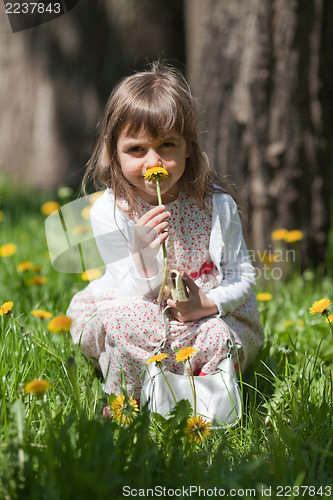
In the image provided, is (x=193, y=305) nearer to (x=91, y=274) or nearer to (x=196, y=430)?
(x=196, y=430)

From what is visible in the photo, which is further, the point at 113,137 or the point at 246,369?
the point at 246,369

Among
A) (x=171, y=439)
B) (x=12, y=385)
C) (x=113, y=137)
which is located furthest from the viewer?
(x=113, y=137)

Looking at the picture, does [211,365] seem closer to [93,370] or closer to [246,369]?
[246,369]

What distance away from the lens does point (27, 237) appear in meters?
3.37

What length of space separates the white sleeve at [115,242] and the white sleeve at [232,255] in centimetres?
24

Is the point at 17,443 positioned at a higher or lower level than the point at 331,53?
lower

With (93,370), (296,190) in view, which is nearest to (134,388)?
(93,370)

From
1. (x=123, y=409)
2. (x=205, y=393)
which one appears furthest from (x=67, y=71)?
(x=123, y=409)

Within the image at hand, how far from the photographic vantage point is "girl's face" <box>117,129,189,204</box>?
1618 millimetres

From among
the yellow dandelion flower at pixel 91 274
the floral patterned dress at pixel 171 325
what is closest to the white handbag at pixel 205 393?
the floral patterned dress at pixel 171 325

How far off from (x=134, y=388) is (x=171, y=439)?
371 millimetres

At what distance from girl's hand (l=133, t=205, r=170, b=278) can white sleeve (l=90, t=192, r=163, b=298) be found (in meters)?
0.07

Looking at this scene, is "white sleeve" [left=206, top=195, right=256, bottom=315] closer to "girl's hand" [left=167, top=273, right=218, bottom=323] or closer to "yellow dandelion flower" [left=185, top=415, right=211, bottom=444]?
"girl's hand" [left=167, top=273, right=218, bottom=323]

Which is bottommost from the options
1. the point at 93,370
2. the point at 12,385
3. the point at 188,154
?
the point at 93,370
